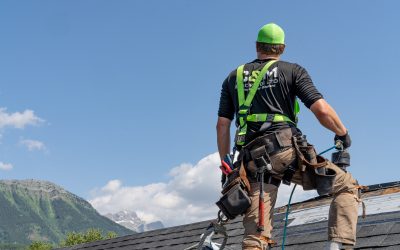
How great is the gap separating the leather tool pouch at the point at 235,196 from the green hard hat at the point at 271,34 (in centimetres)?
96

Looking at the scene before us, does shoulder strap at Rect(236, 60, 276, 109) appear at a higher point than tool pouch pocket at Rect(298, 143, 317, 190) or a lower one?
higher

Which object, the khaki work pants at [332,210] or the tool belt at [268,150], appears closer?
the khaki work pants at [332,210]

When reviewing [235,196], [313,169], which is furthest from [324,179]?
[235,196]

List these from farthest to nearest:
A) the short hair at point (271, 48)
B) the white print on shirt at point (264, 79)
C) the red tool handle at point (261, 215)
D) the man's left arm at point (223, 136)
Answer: the man's left arm at point (223, 136) < the short hair at point (271, 48) < the white print on shirt at point (264, 79) < the red tool handle at point (261, 215)

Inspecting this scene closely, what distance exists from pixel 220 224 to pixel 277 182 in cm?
54

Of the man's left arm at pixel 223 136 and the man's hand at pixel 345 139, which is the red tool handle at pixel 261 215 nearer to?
the man's left arm at pixel 223 136

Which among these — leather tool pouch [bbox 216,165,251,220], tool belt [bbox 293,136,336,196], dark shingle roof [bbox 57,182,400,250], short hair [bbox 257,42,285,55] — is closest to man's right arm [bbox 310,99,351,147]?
tool belt [bbox 293,136,336,196]

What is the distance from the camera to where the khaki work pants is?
3.47 metres

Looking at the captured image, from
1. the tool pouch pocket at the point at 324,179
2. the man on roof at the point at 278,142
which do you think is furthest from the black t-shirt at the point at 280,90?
the tool pouch pocket at the point at 324,179

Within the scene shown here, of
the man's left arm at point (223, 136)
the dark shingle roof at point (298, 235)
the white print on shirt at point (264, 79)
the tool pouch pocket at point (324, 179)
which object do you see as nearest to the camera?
the tool pouch pocket at point (324, 179)

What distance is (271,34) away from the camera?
12.4 feet

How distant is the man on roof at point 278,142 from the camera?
352cm

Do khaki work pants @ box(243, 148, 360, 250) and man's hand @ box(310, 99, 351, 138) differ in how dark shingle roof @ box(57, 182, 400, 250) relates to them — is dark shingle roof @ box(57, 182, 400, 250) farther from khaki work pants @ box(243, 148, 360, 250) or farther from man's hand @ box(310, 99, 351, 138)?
man's hand @ box(310, 99, 351, 138)

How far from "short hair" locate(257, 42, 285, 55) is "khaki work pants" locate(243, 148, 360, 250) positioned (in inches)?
29.7
